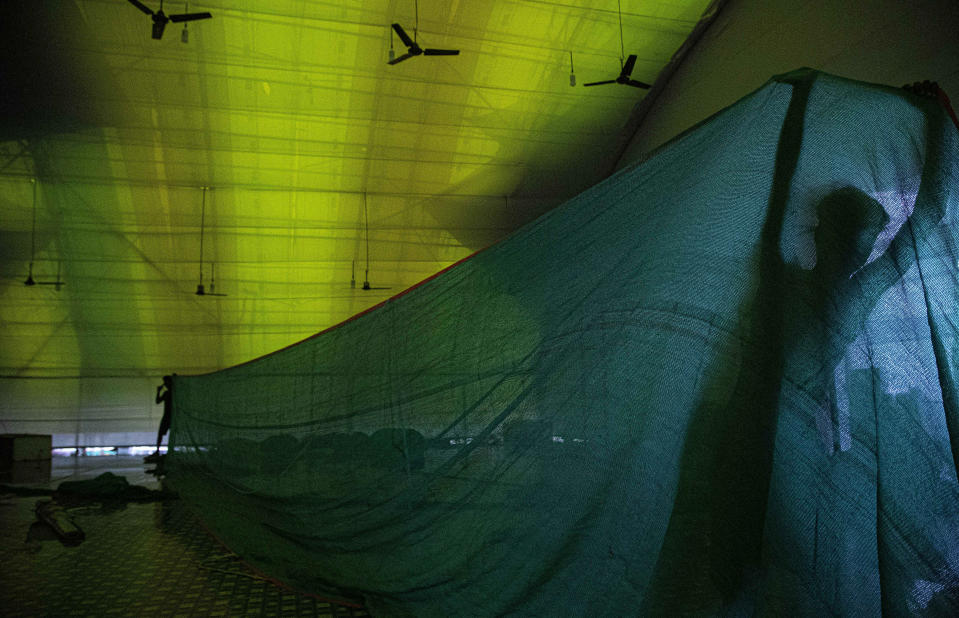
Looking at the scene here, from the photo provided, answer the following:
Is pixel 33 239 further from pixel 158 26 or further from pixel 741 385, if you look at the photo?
pixel 741 385

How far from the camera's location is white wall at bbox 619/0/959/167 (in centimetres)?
555

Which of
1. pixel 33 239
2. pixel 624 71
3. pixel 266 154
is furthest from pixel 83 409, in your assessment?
pixel 624 71

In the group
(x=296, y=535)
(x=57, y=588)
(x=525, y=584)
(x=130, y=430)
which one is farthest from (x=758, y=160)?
(x=130, y=430)

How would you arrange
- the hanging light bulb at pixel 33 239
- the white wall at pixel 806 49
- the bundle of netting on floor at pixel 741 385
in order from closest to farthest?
the bundle of netting on floor at pixel 741 385 < the white wall at pixel 806 49 < the hanging light bulb at pixel 33 239

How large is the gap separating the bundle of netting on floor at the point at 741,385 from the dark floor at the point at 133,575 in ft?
2.66

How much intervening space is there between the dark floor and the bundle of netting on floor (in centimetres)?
81

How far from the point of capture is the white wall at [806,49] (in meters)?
5.55

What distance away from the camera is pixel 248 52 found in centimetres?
946

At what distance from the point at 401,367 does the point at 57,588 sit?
1.47 metres

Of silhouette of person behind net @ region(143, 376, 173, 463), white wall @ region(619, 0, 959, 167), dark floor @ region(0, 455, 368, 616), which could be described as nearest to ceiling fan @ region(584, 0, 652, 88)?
white wall @ region(619, 0, 959, 167)

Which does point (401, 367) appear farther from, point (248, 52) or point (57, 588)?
point (248, 52)

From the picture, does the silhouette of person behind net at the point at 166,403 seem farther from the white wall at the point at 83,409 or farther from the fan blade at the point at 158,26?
the white wall at the point at 83,409

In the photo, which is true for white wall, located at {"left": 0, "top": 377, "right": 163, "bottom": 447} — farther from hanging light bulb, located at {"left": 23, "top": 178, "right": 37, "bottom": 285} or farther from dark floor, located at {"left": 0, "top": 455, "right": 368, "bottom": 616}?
dark floor, located at {"left": 0, "top": 455, "right": 368, "bottom": 616}

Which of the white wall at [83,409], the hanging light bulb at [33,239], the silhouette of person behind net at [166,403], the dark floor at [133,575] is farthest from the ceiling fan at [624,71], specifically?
the white wall at [83,409]
